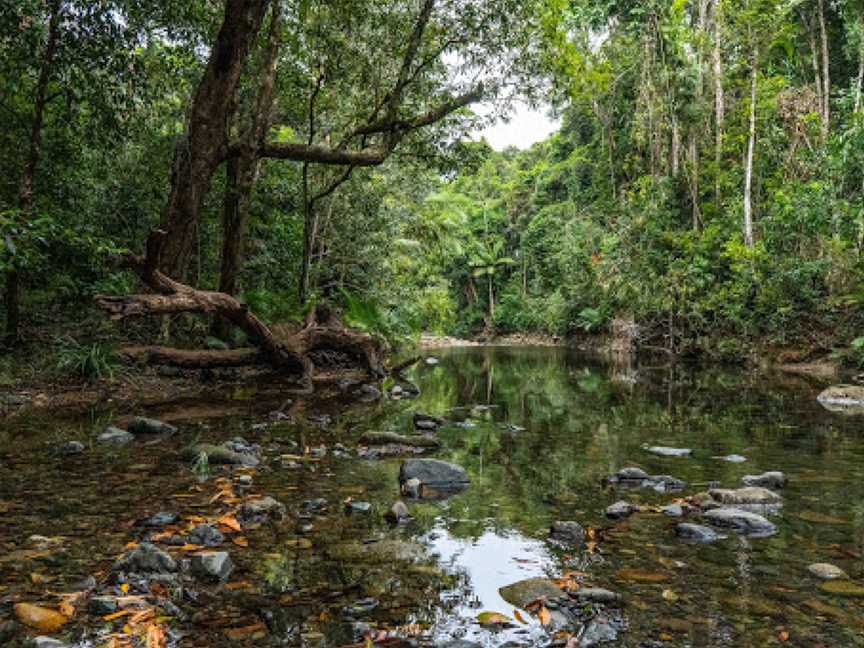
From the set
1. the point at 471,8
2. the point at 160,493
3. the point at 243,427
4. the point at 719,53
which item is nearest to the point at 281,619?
the point at 160,493

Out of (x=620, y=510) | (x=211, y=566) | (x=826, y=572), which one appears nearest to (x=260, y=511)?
(x=211, y=566)

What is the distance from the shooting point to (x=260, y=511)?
3.64 meters

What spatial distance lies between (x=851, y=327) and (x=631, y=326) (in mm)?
8351

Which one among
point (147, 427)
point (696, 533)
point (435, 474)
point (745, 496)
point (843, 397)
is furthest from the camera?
point (843, 397)

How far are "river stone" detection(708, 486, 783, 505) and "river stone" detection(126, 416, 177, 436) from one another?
478 cm

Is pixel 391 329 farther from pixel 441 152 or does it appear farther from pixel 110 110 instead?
pixel 110 110

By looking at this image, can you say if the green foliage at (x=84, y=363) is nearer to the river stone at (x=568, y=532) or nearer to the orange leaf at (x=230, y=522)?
the orange leaf at (x=230, y=522)

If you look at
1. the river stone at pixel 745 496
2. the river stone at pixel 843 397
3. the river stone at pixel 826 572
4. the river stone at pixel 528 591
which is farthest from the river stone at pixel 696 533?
the river stone at pixel 843 397

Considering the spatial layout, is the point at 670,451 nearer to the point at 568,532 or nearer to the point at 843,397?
the point at 568,532

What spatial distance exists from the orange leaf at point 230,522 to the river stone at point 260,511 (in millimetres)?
60

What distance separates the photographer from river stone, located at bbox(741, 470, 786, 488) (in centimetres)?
469

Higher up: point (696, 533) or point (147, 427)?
point (147, 427)

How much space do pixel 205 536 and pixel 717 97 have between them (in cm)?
2355

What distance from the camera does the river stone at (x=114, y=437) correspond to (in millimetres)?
5457
